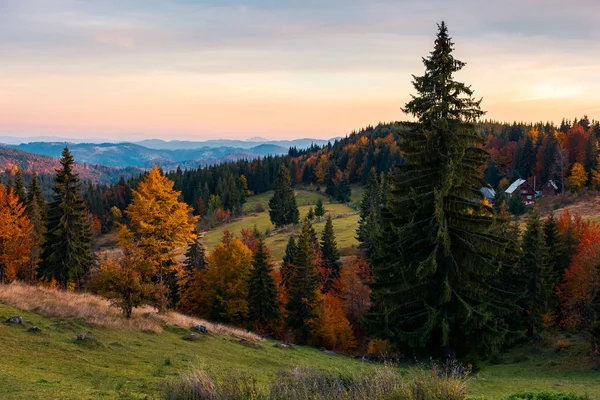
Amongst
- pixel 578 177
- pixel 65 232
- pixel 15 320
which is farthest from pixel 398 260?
pixel 578 177

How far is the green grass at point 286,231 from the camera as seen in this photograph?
284 ft

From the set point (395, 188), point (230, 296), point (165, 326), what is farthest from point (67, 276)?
point (395, 188)

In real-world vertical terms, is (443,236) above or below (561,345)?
above

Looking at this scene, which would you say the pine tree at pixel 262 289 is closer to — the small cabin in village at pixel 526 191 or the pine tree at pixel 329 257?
the pine tree at pixel 329 257

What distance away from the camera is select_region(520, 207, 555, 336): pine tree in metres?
42.1

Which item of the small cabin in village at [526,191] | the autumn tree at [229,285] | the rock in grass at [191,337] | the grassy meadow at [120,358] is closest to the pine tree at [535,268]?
the grassy meadow at [120,358]

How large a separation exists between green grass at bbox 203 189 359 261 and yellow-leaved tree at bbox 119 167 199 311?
4883cm

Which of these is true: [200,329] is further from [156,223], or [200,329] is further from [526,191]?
[526,191]

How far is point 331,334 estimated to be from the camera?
4644 centimetres

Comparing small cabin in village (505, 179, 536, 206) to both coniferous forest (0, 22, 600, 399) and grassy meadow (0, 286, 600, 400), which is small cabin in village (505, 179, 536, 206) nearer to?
coniferous forest (0, 22, 600, 399)

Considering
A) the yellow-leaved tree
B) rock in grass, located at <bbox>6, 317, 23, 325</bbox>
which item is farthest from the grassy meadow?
the yellow-leaved tree

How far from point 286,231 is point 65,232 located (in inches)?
2611

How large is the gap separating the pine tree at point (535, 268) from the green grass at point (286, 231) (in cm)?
3901

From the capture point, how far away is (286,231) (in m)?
106
